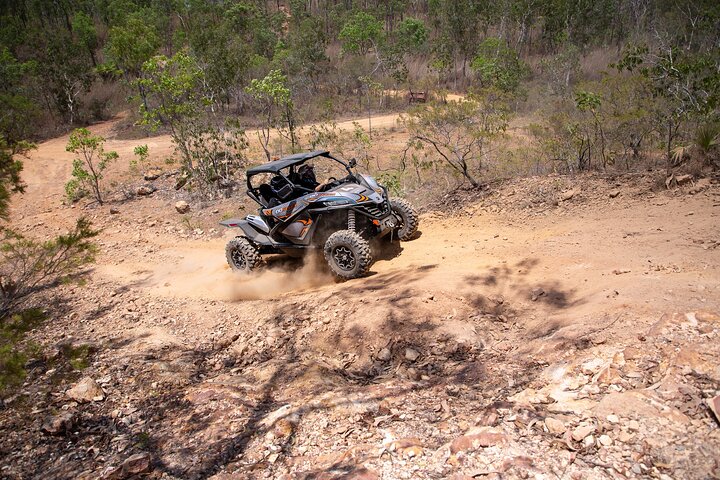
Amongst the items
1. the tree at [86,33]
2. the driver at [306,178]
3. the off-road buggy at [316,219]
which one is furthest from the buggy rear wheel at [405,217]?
the tree at [86,33]

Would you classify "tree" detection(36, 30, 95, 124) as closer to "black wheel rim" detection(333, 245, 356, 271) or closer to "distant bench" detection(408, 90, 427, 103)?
"distant bench" detection(408, 90, 427, 103)

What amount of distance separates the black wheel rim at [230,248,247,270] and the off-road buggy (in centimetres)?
3

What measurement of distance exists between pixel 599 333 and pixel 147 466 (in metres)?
4.15

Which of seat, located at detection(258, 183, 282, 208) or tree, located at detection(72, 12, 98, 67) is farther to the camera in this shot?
tree, located at detection(72, 12, 98, 67)

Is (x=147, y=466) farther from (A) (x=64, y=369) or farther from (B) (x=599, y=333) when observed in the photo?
(B) (x=599, y=333)

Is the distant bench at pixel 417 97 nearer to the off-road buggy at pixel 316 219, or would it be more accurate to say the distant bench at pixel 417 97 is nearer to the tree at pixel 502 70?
the tree at pixel 502 70

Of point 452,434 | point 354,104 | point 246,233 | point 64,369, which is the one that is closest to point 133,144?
point 354,104

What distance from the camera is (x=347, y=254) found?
24.0 feet

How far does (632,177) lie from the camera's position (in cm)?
900

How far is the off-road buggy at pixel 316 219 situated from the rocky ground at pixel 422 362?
1.40 ft

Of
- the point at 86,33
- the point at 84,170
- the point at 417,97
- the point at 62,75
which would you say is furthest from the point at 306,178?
the point at 86,33

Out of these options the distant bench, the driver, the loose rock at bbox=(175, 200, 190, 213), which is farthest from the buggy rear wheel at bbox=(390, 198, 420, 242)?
the distant bench

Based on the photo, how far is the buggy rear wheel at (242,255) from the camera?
27.1 ft

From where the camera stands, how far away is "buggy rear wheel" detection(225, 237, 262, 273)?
827cm
